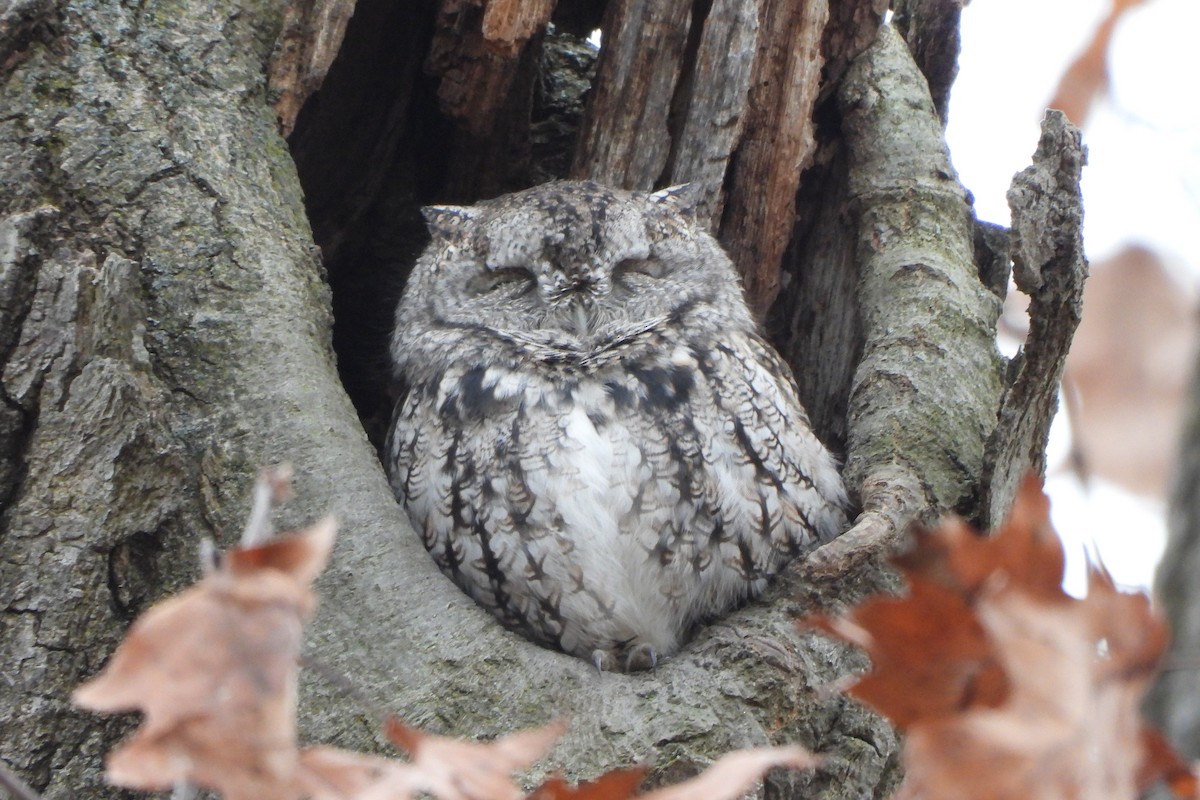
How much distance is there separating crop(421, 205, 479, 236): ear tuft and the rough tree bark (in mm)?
353

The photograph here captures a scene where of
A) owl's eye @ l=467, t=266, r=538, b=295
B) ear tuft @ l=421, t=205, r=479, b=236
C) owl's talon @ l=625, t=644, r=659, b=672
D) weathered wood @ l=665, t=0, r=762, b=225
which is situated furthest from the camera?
weathered wood @ l=665, t=0, r=762, b=225

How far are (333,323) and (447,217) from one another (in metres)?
0.61

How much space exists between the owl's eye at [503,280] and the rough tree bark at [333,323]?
54cm

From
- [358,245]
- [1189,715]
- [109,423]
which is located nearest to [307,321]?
[109,423]

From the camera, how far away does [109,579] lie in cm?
199

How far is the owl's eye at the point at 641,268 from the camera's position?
116 inches

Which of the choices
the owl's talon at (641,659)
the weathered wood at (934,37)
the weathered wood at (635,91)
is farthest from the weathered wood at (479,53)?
the owl's talon at (641,659)

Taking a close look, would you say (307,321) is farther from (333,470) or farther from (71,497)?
(71,497)

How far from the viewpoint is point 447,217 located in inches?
122

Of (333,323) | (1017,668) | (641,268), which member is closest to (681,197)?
(641,268)

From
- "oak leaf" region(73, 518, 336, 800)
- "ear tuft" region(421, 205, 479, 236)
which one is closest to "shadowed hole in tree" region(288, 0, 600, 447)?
"ear tuft" region(421, 205, 479, 236)

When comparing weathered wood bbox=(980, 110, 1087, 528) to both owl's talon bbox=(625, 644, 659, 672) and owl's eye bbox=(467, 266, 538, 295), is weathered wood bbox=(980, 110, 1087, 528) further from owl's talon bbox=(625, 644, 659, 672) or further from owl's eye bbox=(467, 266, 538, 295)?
owl's eye bbox=(467, 266, 538, 295)

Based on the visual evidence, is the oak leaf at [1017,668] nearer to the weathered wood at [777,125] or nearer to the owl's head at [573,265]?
the owl's head at [573,265]

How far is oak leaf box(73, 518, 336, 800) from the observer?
101 cm
